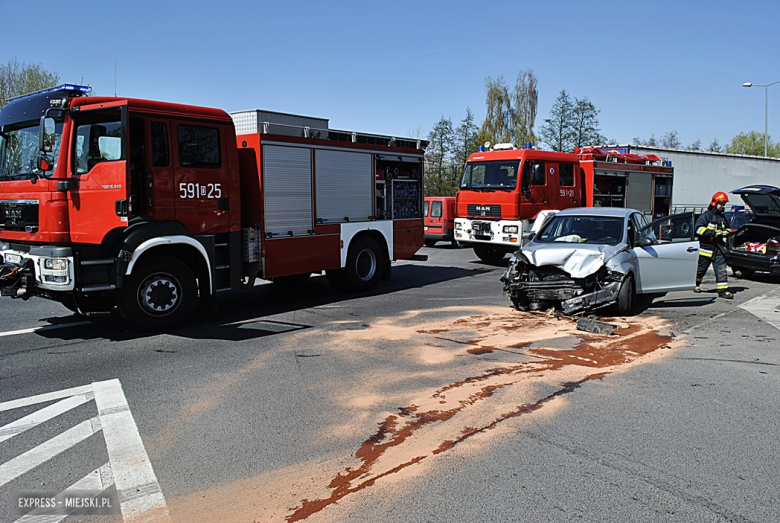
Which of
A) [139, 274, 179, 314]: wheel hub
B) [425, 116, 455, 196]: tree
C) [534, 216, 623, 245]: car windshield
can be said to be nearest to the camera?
[139, 274, 179, 314]: wheel hub

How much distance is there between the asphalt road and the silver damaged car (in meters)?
0.48

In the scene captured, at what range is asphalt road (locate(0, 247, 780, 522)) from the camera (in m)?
3.74

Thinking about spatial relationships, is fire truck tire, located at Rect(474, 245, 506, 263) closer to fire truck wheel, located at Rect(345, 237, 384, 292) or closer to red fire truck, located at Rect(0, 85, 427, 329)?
fire truck wheel, located at Rect(345, 237, 384, 292)

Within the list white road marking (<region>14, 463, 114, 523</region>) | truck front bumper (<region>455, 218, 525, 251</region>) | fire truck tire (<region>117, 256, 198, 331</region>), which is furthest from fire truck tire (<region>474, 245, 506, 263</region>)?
white road marking (<region>14, 463, 114, 523</region>)

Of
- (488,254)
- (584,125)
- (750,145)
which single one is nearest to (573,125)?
(584,125)

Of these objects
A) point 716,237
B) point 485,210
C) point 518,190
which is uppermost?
point 518,190

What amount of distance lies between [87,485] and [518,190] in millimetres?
13448

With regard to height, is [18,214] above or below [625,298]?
above

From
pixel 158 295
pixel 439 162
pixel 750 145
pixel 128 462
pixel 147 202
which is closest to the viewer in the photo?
pixel 128 462

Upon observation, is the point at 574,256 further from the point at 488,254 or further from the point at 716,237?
the point at 488,254

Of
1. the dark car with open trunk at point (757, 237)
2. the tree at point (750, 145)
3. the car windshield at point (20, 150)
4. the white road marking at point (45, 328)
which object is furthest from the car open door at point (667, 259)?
the tree at point (750, 145)

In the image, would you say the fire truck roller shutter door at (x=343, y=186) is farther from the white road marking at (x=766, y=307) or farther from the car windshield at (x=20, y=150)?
the white road marking at (x=766, y=307)

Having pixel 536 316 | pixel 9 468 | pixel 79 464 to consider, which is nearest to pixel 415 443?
pixel 79 464

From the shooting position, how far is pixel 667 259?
9828 mm
